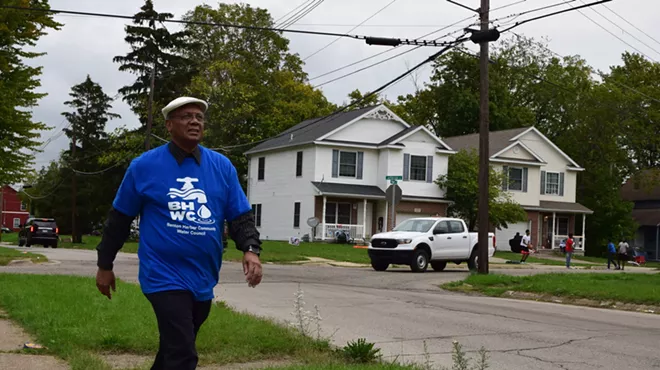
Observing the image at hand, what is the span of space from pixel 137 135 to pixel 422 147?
19.9 meters

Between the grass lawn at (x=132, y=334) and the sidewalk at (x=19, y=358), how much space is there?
0.45 ft

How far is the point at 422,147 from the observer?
49.3 meters

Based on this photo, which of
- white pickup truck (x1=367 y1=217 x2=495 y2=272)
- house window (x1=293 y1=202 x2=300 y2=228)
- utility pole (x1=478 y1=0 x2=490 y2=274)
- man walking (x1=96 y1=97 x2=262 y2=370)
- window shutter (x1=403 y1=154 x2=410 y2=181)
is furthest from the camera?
window shutter (x1=403 y1=154 x2=410 y2=181)

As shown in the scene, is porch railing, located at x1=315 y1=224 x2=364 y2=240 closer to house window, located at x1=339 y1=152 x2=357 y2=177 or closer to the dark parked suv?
house window, located at x1=339 y1=152 x2=357 y2=177

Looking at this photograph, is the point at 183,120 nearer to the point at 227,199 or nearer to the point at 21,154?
the point at 227,199

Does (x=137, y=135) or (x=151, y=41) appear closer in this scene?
(x=137, y=135)

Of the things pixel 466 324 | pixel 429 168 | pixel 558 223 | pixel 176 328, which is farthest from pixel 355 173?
pixel 176 328

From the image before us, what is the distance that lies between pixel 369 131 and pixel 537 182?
44.5 ft

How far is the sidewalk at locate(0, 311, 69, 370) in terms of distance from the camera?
7613 millimetres

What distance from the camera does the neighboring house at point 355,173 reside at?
4741 cm

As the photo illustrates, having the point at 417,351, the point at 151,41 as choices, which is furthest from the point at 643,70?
the point at 417,351

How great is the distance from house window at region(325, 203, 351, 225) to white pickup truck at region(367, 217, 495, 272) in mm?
19074

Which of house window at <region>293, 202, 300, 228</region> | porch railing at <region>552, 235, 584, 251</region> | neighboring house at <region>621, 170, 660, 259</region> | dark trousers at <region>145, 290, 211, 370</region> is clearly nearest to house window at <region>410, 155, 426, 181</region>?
house window at <region>293, 202, 300, 228</region>

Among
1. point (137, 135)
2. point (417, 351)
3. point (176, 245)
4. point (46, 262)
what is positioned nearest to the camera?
point (176, 245)
